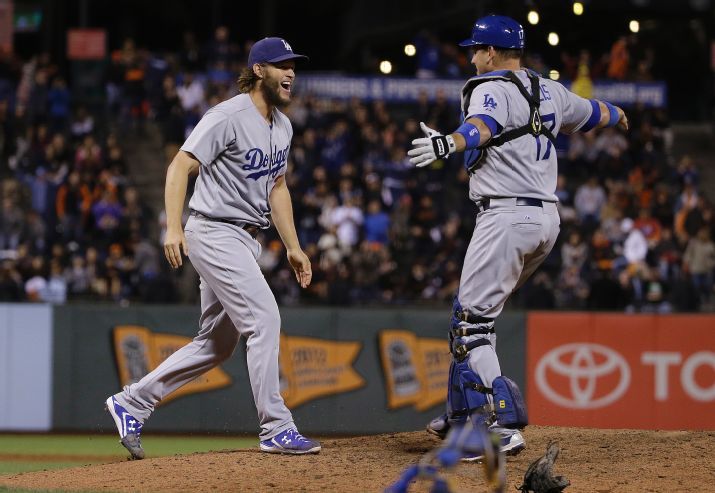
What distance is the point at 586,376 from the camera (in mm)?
13180

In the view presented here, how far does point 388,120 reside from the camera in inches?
785

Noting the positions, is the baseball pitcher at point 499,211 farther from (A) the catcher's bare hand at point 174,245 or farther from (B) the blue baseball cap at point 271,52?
(A) the catcher's bare hand at point 174,245

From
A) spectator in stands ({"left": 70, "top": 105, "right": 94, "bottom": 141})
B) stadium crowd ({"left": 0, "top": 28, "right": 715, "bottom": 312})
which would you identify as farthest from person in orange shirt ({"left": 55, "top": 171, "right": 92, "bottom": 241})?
spectator in stands ({"left": 70, "top": 105, "right": 94, "bottom": 141})

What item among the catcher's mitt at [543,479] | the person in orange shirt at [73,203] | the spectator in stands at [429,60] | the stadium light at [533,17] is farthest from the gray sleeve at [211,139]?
the spectator in stands at [429,60]

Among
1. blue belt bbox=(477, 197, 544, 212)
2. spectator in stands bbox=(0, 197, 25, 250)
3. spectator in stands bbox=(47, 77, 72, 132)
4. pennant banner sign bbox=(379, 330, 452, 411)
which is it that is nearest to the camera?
blue belt bbox=(477, 197, 544, 212)

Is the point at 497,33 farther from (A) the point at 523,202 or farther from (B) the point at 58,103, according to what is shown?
(B) the point at 58,103

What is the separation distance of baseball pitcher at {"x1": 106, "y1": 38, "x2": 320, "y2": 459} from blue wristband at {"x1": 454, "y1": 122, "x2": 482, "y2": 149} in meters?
1.17

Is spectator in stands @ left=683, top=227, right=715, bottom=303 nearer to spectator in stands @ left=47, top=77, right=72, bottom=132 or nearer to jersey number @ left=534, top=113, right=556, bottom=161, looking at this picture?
jersey number @ left=534, top=113, right=556, bottom=161

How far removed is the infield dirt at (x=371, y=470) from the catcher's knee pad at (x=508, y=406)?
0.85 ft

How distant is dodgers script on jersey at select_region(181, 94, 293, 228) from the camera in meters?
6.90

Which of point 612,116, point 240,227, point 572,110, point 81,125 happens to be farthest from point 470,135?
point 81,125

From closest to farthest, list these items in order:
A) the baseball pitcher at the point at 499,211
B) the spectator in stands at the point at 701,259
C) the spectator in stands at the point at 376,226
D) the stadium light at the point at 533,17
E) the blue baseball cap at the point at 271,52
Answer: the baseball pitcher at the point at 499,211 < the blue baseball cap at the point at 271,52 < the stadium light at the point at 533,17 < the spectator in stands at the point at 701,259 < the spectator in stands at the point at 376,226

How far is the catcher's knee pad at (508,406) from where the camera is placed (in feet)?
21.6

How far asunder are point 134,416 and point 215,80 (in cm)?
1379
